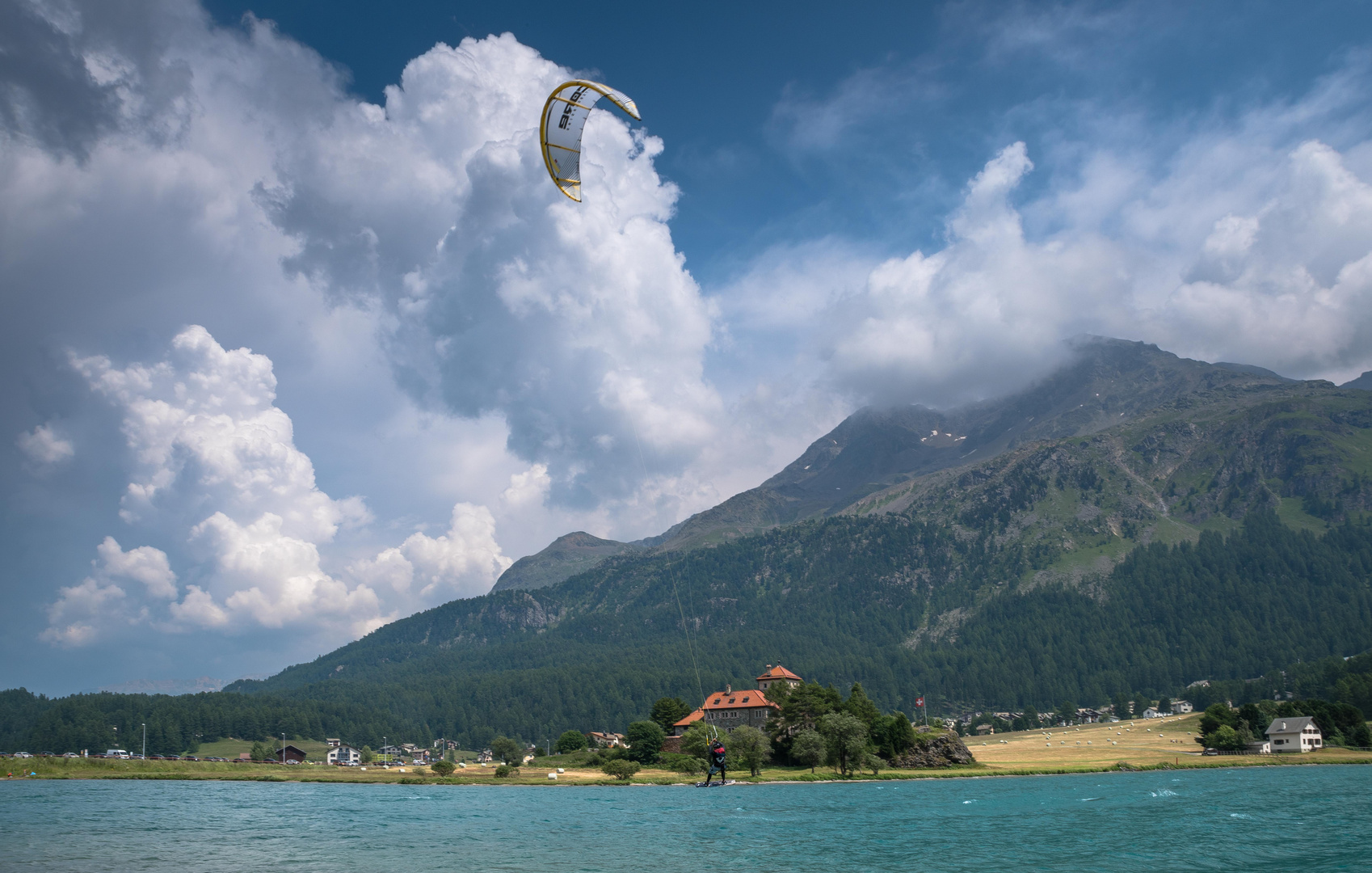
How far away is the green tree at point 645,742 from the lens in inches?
5079

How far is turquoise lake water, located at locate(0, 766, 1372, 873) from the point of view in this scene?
4103 centimetres

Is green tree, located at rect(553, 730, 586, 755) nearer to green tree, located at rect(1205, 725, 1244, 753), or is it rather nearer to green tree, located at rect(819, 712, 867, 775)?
green tree, located at rect(819, 712, 867, 775)

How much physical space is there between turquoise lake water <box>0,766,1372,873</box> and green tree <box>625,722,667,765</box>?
121ft

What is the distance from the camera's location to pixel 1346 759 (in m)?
118

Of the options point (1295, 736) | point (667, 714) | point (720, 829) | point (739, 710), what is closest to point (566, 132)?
point (720, 829)

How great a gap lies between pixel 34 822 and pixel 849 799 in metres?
62.9

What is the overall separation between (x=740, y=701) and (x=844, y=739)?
181ft

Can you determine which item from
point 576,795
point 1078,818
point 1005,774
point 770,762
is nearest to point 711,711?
point 770,762

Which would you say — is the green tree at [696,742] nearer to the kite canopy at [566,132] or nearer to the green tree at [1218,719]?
the green tree at [1218,719]

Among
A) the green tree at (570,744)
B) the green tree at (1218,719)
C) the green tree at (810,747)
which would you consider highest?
the green tree at (810,747)

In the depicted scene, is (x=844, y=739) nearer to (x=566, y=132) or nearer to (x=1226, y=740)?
(x=1226, y=740)

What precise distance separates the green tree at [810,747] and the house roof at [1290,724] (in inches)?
3000

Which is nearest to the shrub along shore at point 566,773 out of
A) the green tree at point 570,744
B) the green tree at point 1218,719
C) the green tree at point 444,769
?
the green tree at point 444,769

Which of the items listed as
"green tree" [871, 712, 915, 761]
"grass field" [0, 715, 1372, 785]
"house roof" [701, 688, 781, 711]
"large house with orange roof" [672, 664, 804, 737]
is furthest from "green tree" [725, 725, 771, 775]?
"house roof" [701, 688, 781, 711]
